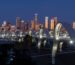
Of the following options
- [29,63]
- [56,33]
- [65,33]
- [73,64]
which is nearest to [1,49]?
[29,63]

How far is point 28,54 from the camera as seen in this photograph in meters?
17.0

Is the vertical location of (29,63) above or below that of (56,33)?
below

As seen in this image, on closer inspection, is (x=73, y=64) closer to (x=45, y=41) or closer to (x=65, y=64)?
(x=65, y=64)

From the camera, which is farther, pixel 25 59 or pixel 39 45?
pixel 39 45

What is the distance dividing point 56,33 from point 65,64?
2.35 m

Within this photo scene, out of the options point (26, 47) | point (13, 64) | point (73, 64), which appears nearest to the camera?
point (13, 64)

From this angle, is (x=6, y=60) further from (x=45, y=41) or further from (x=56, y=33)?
(x=45, y=41)

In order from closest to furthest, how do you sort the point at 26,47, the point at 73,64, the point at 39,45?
1. the point at 26,47
2. the point at 73,64
3. the point at 39,45

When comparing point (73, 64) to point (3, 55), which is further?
point (73, 64)

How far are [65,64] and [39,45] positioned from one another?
93.3 feet

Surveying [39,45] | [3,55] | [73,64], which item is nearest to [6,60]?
[3,55]

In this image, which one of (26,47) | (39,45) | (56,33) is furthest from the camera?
(39,45)

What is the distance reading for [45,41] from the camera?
180ft

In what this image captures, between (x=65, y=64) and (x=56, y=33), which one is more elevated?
(x=56, y=33)
